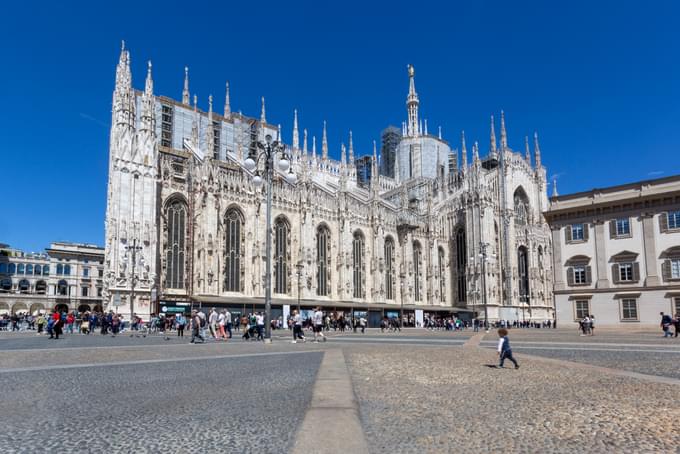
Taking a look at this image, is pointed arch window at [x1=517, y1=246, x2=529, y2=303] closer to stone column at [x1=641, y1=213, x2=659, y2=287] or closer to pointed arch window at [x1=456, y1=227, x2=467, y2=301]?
pointed arch window at [x1=456, y1=227, x2=467, y2=301]

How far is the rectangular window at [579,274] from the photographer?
3803cm

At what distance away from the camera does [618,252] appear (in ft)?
120

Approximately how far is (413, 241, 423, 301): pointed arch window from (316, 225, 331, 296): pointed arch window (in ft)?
43.5

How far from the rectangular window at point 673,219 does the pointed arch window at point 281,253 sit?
32.0 meters

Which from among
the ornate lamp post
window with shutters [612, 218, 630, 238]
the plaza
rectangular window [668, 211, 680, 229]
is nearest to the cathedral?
the ornate lamp post

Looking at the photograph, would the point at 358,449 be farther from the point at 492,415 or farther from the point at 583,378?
the point at 583,378

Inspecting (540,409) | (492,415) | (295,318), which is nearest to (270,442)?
(492,415)

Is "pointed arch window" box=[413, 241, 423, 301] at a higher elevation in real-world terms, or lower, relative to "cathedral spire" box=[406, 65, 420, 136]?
lower

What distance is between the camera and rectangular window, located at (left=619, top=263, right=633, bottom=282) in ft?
118

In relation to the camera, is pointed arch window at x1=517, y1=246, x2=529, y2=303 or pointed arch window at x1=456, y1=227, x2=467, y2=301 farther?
pointed arch window at x1=517, y1=246, x2=529, y2=303

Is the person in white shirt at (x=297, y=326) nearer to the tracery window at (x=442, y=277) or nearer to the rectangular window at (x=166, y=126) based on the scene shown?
the rectangular window at (x=166, y=126)

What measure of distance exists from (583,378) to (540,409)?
350 cm

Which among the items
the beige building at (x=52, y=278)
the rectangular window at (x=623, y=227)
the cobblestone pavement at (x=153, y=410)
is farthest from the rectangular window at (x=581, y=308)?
the beige building at (x=52, y=278)

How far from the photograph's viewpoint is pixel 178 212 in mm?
45812
